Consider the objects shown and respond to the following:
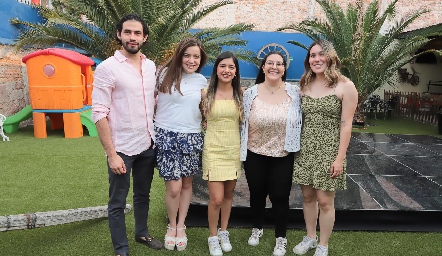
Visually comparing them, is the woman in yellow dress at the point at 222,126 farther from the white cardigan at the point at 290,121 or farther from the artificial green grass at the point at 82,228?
the artificial green grass at the point at 82,228

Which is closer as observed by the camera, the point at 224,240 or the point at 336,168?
the point at 336,168

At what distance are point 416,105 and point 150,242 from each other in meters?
12.2

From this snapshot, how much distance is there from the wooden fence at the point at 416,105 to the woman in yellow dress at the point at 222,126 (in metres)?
10.6

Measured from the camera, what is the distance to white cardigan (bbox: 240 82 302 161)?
2795mm

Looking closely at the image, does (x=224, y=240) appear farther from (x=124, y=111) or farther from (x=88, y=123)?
(x=88, y=123)

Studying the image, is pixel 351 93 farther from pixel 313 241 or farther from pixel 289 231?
pixel 289 231

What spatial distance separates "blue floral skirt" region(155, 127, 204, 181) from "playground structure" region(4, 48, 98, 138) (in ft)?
19.8

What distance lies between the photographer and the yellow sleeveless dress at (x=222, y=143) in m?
2.84

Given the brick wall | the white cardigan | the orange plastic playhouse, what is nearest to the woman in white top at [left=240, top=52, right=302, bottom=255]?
the white cardigan

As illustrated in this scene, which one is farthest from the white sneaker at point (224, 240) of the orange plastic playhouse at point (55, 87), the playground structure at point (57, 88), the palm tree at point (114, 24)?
the orange plastic playhouse at point (55, 87)

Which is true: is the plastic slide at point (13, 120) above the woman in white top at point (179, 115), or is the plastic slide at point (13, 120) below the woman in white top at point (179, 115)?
below

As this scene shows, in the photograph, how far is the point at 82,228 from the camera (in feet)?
11.3

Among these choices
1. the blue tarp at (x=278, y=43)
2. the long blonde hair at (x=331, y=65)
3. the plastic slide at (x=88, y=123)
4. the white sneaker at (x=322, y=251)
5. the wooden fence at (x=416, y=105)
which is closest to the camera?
the long blonde hair at (x=331, y=65)

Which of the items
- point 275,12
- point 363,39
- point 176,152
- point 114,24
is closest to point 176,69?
point 176,152
